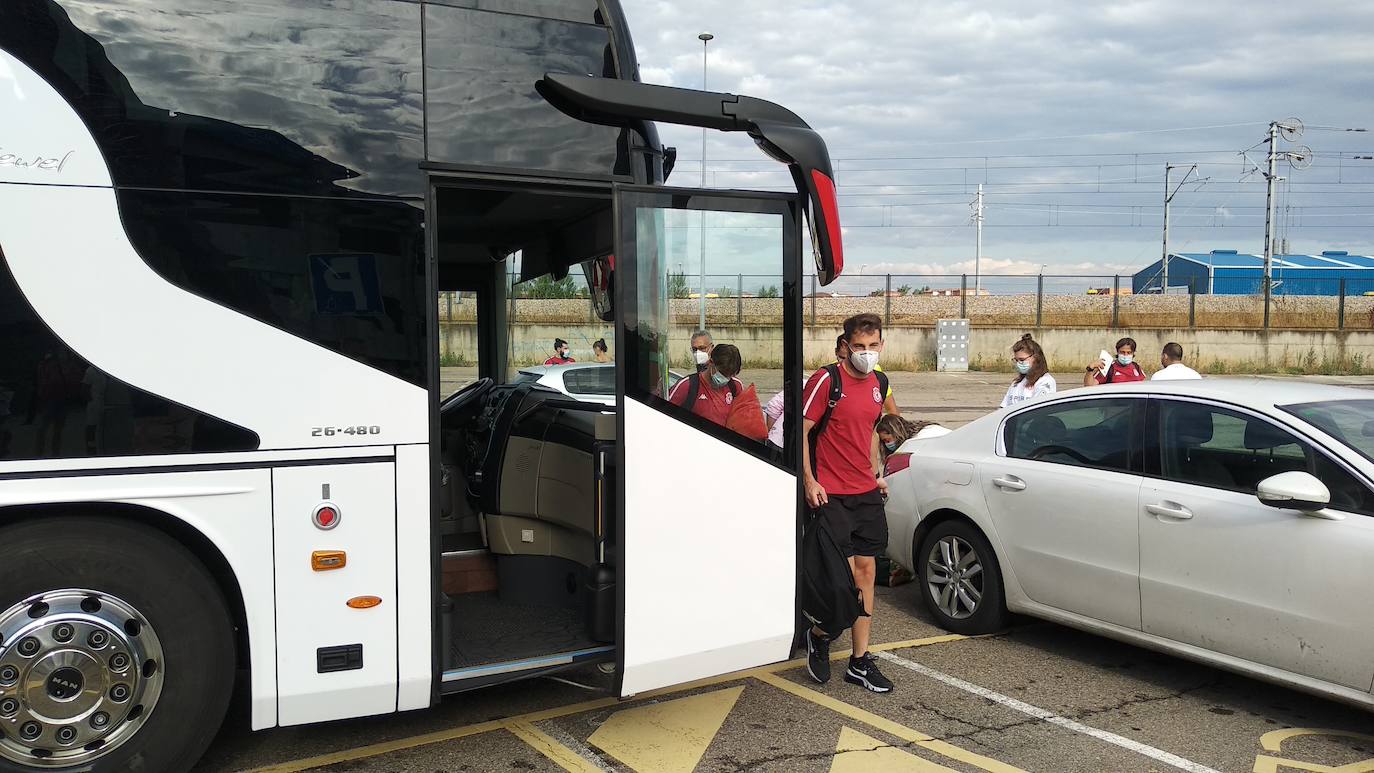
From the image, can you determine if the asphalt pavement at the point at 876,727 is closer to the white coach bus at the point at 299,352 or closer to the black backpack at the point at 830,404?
the white coach bus at the point at 299,352

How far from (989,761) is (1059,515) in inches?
66.4

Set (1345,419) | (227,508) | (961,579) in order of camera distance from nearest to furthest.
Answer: (227,508)
(1345,419)
(961,579)

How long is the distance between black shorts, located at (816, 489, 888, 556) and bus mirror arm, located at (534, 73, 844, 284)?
1.31 metres

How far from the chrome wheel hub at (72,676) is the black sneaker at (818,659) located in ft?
10.0

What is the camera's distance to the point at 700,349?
4.77 meters

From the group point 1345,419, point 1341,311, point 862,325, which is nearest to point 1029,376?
point 1345,419

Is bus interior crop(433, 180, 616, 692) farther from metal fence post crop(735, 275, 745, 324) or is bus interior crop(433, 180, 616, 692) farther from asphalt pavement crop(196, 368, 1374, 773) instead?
metal fence post crop(735, 275, 745, 324)

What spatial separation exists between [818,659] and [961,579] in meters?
1.35

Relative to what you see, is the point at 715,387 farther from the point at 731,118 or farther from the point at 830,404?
the point at 731,118

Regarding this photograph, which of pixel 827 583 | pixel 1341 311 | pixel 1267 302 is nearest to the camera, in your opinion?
pixel 827 583

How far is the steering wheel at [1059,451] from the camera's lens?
5.75m

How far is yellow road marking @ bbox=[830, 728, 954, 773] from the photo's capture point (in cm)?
435

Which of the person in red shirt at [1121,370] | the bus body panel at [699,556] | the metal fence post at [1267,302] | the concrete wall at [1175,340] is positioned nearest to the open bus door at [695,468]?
the bus body panel at [699,556]

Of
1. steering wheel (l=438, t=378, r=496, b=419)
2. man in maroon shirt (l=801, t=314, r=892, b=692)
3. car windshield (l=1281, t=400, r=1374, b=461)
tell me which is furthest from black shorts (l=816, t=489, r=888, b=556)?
steering wheel (l=438, t=378, r=496, b=419)
